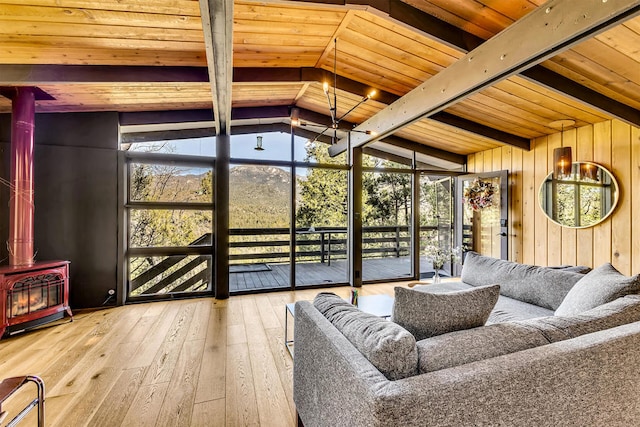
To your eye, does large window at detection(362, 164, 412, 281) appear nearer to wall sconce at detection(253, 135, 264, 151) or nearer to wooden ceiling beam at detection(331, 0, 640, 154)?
wall sconce at detection(253, 135, 264, 151)

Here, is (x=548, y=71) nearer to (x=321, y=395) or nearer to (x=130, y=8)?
(x=321, y=395)

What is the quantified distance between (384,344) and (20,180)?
3.97 m

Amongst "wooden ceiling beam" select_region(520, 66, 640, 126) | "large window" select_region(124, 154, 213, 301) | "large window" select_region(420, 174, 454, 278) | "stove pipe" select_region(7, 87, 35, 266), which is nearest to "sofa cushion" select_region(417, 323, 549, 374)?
"wooden ceiling beam" select_region(520, 66, 640, 126)

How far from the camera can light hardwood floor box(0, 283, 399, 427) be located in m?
1.84

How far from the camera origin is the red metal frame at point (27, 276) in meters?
2.82

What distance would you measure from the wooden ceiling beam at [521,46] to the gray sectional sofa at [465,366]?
1494 millimetres

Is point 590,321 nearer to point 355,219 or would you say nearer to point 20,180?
point 355,219

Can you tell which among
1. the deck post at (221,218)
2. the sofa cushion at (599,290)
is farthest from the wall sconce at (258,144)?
the sofa cushion at (599,290)

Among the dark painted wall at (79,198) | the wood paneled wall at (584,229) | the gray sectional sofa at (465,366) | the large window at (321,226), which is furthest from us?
the large window at (321,226)

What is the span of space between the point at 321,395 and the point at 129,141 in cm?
425

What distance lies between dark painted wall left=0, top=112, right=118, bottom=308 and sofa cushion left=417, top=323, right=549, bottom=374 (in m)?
4.16

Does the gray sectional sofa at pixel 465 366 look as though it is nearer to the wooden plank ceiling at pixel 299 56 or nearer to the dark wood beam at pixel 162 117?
the wooden plank ceiling at pixel 299 56

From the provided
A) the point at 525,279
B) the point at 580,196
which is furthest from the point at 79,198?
the point at 580,196

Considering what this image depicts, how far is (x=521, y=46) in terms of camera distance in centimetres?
205
